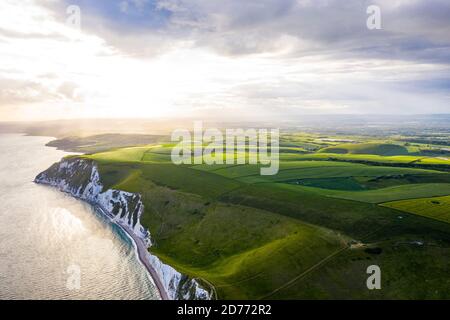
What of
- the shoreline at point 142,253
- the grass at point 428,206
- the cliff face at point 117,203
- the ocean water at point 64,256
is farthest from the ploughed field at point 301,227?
the ocean water at point 64,256

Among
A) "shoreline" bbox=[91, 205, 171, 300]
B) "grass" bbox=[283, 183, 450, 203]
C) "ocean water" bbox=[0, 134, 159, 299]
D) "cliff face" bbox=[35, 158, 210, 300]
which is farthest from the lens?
"grass" bbox=[283, 183, 450, 203]

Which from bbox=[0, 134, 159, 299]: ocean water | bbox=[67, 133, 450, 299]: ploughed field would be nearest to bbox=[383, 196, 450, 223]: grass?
bbox=[67, 133, 450, 299]: ploughed field

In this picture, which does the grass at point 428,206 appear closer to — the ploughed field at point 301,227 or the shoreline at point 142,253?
the ploughed field at point 301,227

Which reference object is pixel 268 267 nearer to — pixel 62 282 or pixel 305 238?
pixel 305 238

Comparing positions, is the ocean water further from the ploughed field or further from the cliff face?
the ploughed field

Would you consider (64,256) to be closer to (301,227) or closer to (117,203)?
(117,203)

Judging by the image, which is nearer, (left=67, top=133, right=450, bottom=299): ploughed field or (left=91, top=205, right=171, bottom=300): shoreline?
(left=67, top=133, right=450, bottom=299): ploughed field
